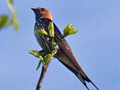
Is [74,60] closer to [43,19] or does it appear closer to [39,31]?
[43,19]

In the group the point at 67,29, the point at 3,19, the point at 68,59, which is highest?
the point at 68,59

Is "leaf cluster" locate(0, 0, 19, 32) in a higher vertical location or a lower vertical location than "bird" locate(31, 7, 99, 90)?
lower

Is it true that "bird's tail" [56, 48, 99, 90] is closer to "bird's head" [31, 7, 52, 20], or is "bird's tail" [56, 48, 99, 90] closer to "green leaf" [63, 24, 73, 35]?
"bird's head" [31, 7, 52, 20]

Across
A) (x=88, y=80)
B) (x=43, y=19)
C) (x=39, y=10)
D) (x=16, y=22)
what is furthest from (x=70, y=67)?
(x=16, y=22)

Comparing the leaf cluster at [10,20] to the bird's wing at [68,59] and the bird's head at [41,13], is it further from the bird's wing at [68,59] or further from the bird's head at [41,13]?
the bird's head at [41,13]

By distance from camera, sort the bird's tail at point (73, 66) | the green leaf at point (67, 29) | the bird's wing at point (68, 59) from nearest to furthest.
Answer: the green leaf at point (67, 29), the bird's tail at point (73, 66), the bird's wing at point (68, 59)

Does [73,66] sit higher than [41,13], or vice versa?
[41,13]

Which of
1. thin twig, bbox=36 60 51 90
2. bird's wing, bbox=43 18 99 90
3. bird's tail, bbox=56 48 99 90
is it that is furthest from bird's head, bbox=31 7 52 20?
thin twig, bbox=36 60 51 90

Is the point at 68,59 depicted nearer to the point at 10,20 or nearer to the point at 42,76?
the point at 42,76

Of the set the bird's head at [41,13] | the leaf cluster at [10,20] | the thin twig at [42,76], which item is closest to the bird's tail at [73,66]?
the bird's head at [41,13]

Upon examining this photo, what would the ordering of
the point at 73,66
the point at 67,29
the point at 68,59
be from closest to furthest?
the point at 67,29 → the point at 73,66 → the point at 68,59

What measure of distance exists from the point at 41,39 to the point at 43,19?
1.63 metres

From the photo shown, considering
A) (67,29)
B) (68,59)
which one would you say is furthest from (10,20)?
(68,59)

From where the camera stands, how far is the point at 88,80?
5.58 m
